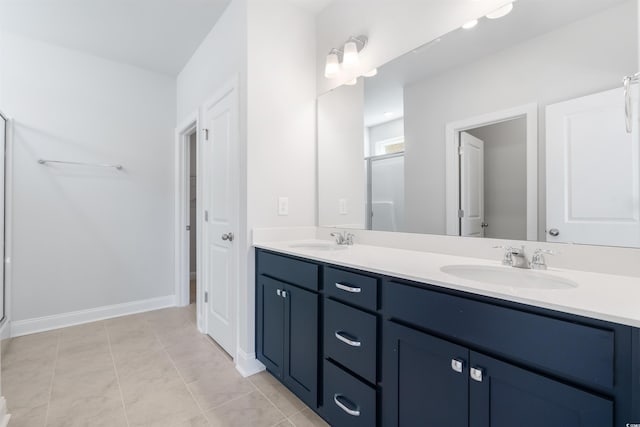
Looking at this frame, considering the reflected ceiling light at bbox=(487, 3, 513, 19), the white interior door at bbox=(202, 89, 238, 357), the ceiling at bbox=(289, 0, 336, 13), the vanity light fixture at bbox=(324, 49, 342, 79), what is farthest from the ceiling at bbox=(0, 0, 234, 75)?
the reflected ceiling light at bbox=(487, 3, 513, 19)

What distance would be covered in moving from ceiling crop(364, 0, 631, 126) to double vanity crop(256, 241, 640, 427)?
94 centimetres

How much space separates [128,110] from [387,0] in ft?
8.76

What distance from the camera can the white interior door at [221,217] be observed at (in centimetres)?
211

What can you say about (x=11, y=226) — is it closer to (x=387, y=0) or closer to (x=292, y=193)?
(x=292, y=193)

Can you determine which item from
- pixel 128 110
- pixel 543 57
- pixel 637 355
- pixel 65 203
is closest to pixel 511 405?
pixel 637 355

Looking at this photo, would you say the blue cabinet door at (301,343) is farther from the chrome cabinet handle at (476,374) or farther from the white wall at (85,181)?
the white wall at (85,181)

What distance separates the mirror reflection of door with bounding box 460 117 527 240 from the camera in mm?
1280

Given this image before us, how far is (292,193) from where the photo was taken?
2.15 metres

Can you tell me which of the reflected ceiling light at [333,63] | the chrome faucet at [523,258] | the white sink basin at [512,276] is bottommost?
the white sink basin at [512,276]

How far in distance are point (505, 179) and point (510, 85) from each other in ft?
1.33

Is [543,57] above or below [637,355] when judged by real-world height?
above

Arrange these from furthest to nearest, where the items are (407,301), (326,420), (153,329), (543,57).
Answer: (153,329)
(326,420)
(543,57)
(407,301)

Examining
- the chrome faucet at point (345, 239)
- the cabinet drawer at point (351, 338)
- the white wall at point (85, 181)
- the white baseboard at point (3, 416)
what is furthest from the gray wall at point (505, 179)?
the white wall at point (85, 181)

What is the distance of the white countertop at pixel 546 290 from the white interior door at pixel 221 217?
0.95 meters
